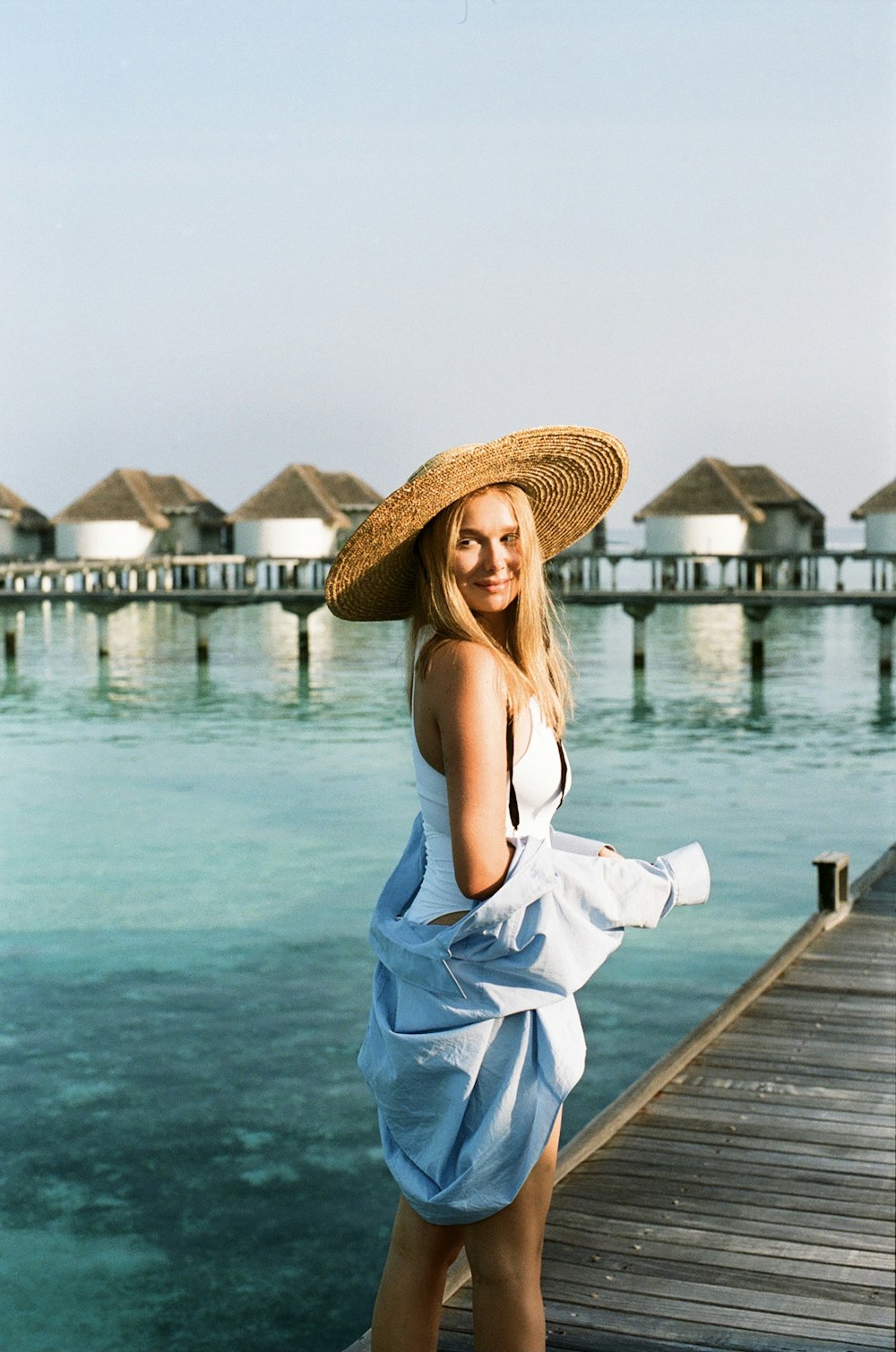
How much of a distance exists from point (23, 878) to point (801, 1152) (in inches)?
421

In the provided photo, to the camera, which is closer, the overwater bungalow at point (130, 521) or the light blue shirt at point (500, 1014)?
the light blue shirt at point (500, 1014)

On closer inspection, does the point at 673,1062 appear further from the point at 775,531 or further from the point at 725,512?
the point at 775,531

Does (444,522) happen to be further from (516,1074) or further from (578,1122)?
(578,1122)

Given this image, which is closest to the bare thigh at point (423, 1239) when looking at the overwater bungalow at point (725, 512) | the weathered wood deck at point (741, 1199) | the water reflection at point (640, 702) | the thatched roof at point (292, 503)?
the weathered wood deck at point (741, 1199)

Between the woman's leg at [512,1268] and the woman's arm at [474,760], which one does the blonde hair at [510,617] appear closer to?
the woman's arm at [474,760]

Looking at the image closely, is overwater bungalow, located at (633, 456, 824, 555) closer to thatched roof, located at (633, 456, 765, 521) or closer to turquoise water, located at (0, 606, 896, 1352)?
thatched roof, located at (633, 456, 765, 521)

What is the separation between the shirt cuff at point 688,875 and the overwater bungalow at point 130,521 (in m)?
54.8

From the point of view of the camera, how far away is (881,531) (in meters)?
49.8

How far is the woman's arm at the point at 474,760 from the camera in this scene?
1.95m

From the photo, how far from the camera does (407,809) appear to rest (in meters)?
17.6

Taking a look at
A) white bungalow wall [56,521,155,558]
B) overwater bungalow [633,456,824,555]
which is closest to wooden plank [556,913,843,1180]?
overwater bungalow [633,456,824,555]

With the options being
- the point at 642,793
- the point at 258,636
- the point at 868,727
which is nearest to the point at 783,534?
the point at 258,636

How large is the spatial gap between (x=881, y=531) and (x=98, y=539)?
2795cm

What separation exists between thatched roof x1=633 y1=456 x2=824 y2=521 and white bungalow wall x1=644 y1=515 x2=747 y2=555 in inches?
9.9
